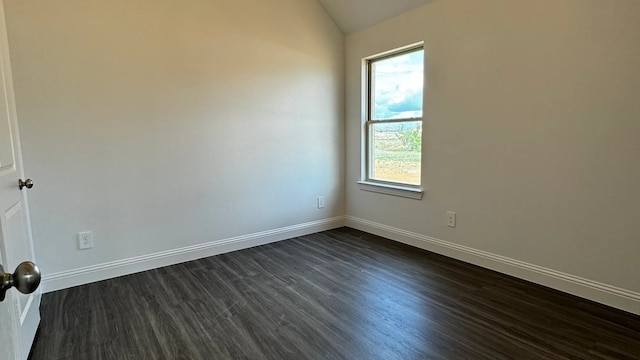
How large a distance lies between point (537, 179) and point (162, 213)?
2.96 metres

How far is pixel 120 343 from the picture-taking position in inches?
76.2

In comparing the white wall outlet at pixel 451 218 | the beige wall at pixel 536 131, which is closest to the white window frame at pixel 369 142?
the beige wall at pixel 536 131

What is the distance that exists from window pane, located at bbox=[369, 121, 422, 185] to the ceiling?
1.05 metres

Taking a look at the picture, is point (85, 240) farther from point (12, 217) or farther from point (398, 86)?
point (398, 86)

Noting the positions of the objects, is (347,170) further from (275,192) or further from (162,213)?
(162,213)

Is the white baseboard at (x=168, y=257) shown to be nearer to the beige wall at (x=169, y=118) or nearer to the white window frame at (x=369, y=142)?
the beige wall at (x=169, y=118)

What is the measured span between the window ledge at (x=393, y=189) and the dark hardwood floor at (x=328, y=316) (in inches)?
26.1

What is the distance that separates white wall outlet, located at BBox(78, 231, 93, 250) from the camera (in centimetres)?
267

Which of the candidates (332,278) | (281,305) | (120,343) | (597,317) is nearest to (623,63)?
(597,317)

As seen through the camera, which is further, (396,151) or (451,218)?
(396,151)

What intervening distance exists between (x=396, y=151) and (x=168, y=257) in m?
2.40

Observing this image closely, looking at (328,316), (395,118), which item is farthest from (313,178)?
(328,316)

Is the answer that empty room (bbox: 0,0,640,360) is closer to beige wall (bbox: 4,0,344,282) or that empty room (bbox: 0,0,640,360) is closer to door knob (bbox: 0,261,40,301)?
beige wall (bbox: 4,0,344,282)

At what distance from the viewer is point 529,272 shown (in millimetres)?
2627
